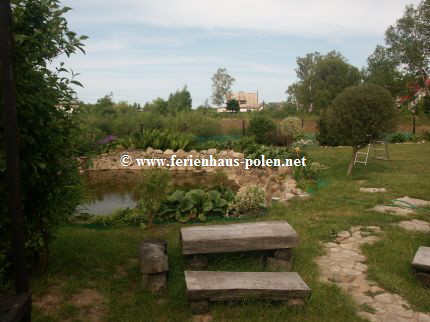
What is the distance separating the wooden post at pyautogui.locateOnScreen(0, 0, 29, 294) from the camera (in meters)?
1.90

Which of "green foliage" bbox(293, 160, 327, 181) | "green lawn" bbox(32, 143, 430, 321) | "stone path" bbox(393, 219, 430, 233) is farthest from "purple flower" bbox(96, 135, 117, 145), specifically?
"stone path" bbox(393, 219, 430, 233)

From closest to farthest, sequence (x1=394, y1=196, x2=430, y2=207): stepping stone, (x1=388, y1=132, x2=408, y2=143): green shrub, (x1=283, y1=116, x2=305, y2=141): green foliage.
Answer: (x1=394, y1=196, x2=430, y2=207): stepping stone < (x1=283, y1=116, x2=305, y2=141): green foliage < (x1=388, y1=132, x2=408, y2=143): green shrub

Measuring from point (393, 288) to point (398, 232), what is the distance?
59.4 inches

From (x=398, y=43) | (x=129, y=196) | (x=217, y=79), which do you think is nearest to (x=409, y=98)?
(x=398, y=43)

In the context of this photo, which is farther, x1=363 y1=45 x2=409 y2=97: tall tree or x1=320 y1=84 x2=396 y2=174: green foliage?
x1=363 y1=45 x2=409 y2=97: tall tree

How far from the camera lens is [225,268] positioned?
11.6 ft

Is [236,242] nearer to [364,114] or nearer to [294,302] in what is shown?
[294,302]

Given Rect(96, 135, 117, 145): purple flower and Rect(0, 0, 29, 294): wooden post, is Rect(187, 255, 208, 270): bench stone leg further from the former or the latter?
Rect(96, 135, 117, 145): purple flower

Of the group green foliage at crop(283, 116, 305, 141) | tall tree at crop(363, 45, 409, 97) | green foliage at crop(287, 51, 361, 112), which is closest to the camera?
green foliage at crop(283, 116, 305, 141)

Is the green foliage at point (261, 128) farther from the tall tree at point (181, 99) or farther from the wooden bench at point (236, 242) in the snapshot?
the tall tree at point (181, 99)

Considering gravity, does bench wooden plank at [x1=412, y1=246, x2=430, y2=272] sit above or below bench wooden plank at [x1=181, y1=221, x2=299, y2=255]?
below

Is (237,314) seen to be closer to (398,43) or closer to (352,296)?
(352,296)

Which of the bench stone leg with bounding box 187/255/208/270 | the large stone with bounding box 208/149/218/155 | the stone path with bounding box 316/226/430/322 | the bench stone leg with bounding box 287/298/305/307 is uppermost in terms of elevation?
the large stone with bounding box 208/149/218/155

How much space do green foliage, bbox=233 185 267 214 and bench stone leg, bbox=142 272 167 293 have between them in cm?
251
